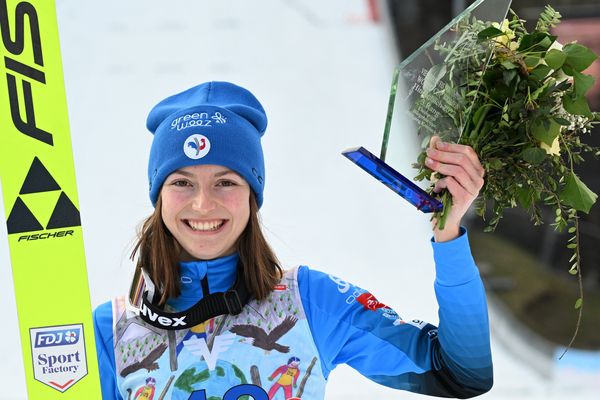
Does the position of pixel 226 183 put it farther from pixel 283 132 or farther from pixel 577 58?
pixel 283 132

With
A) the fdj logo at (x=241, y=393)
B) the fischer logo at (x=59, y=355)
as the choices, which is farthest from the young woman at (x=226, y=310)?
the fischer logo at (x=59, y=355)

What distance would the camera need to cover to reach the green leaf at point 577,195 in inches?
66.2

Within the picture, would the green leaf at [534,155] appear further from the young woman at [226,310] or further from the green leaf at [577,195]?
the young woman at [226,310]

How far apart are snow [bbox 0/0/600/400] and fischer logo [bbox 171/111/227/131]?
2.10 meters

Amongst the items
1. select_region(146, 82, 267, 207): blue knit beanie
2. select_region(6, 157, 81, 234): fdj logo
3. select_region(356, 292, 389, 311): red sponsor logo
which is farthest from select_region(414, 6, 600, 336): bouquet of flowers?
select_region(6, 157, 81, 234): fdj logo

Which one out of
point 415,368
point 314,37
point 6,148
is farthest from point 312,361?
point 314,37

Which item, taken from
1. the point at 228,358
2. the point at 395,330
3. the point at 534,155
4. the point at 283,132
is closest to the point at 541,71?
the point at 534,155

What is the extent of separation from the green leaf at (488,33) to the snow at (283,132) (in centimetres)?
244

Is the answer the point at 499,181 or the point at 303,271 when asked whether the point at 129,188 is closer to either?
the point at 303,271

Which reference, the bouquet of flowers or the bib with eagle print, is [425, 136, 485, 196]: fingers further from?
the bib with eagle print

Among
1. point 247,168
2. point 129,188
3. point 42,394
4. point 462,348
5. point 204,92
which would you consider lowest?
point 129,188

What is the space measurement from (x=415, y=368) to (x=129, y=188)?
3.54 meters

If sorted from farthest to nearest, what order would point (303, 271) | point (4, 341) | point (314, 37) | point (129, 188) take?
point (314, 37), point (129, 188), point (4, 341), point (303, 271)

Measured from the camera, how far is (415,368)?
71.0 inches
